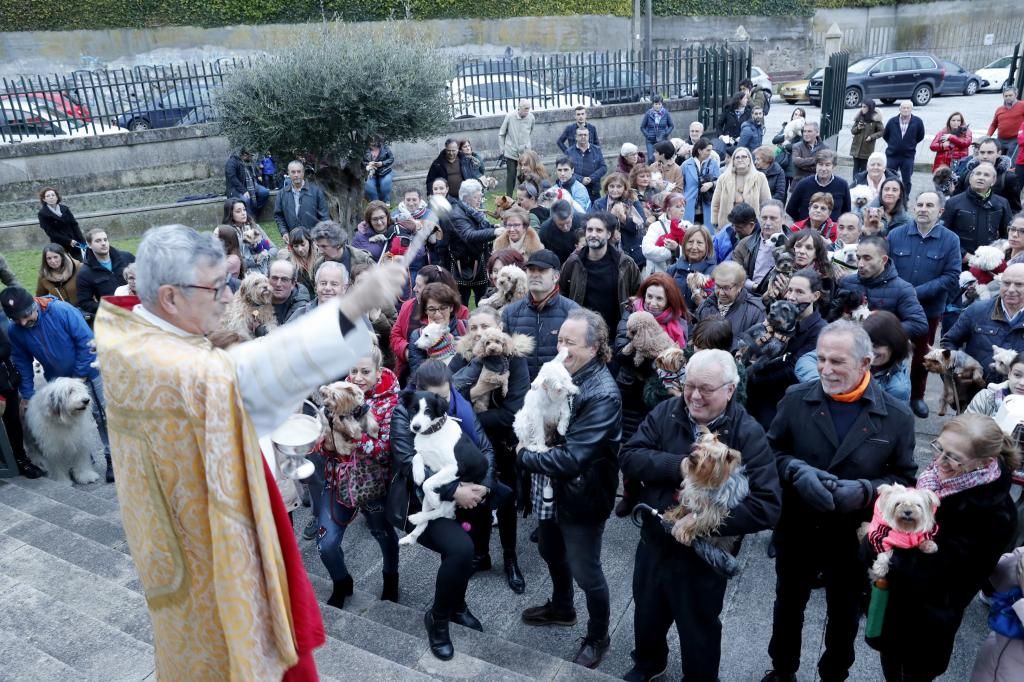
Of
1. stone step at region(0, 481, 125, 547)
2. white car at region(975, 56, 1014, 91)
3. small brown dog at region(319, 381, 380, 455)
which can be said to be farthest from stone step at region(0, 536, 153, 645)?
white car at region(975, 56, 1014, 91)

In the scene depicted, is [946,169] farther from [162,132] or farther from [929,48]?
[929,48]

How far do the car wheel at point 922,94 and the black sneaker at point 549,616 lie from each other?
26.1m

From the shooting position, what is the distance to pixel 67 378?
615cm

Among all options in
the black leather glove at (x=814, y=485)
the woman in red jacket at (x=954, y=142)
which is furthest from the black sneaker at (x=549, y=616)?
the woman in red jacket at (x=954, y=142)

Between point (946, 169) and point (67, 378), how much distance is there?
10.3m

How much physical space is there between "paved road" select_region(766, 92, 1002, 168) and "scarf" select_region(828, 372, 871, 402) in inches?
590

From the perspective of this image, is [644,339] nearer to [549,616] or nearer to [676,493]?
[676,493]

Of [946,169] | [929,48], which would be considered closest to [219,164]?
[946,169]

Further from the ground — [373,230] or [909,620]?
[373,230]

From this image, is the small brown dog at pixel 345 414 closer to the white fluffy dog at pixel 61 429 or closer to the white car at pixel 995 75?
the white fluffy dog at pixel 61 429

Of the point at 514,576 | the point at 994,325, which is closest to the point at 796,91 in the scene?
the point at 994,325

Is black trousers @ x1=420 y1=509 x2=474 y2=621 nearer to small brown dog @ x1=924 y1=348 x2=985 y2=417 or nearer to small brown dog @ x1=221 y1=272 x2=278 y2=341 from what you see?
small brown dog @ x1=221 y1=272 x2=278 y2=341

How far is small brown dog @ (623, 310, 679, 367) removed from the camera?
203 inches

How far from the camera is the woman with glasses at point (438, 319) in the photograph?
543cm
